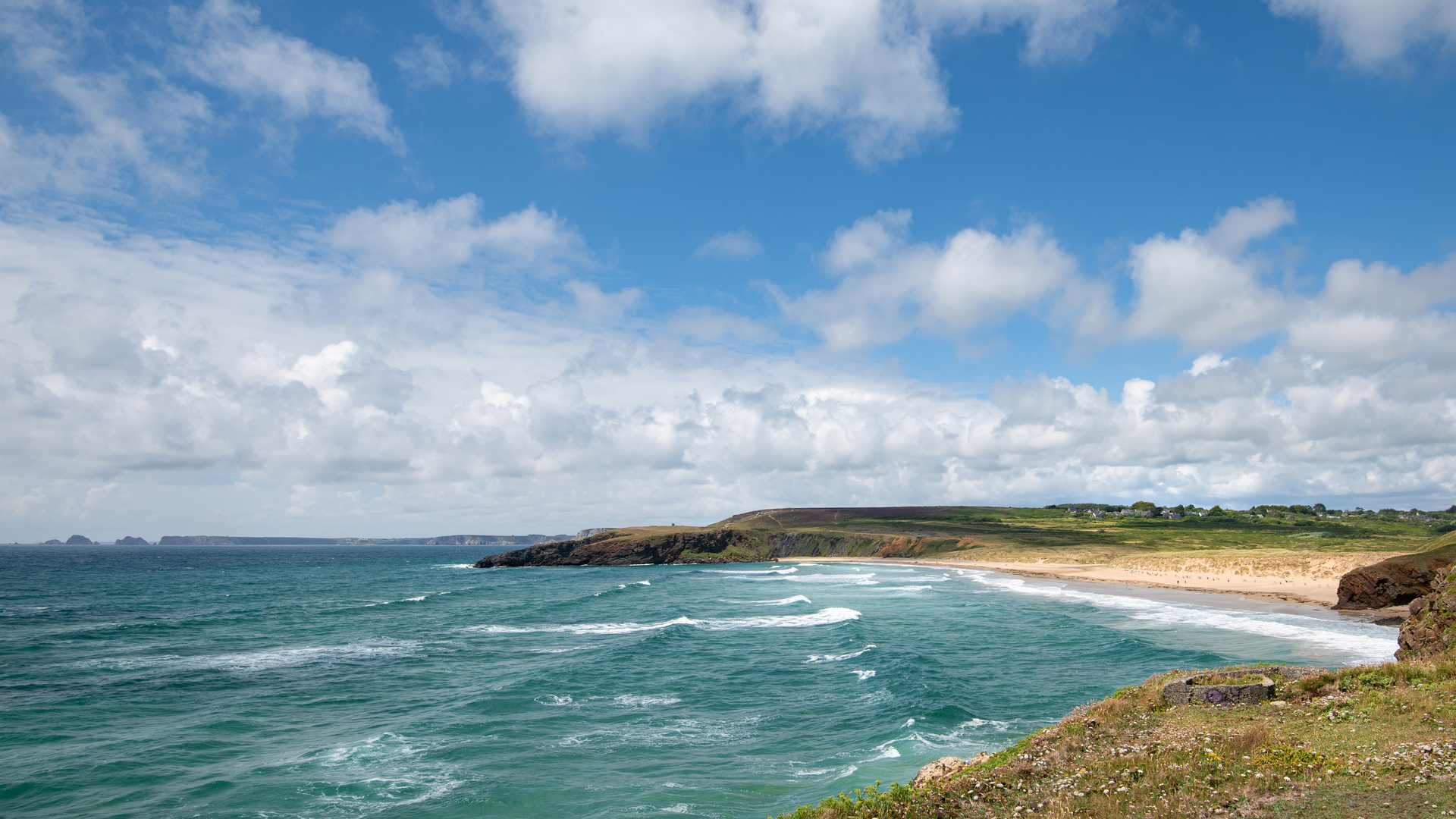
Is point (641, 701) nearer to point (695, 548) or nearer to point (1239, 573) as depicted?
point (1239, 573)

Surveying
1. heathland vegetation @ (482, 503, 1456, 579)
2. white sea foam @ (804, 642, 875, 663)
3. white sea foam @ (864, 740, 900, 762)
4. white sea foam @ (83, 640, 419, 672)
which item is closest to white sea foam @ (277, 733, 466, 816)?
white sea foam @ (864, 740, 900, 762)

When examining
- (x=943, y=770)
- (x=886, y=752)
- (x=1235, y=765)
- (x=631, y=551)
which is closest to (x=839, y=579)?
(x=631, y=551)

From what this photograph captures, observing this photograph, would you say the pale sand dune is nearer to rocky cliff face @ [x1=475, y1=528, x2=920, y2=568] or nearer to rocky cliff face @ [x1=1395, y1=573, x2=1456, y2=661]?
rocky cliff face @ [x1=1395, y1=573, x2=1456, y2=661]

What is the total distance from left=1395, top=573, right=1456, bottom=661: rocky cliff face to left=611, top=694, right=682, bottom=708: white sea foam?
83.1 feet

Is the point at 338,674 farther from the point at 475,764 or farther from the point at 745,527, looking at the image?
the point at 745,527

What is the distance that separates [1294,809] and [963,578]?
91.7 meters

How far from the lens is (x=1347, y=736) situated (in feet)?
45.8

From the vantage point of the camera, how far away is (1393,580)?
159 ft

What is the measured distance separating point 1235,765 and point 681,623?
4576 cm

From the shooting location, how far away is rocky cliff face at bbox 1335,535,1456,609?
45.3m

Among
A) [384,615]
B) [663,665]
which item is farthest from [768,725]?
[384,615]

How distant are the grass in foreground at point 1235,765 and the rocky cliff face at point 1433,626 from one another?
4.36m

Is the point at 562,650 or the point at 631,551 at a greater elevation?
the point at 562,650

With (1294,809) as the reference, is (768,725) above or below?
below
